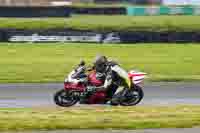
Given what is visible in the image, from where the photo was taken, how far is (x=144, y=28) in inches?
1172

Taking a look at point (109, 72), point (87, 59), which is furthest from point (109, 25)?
point (109, 72)

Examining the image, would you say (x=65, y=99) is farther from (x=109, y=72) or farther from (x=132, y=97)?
(x=132, y=97)

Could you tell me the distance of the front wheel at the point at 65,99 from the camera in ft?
47.3

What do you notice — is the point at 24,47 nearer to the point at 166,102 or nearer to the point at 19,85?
the point at 19,85

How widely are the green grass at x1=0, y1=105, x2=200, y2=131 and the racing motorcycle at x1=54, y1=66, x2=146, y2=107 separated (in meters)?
2.05

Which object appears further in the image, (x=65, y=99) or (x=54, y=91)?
(x=54, y=91)

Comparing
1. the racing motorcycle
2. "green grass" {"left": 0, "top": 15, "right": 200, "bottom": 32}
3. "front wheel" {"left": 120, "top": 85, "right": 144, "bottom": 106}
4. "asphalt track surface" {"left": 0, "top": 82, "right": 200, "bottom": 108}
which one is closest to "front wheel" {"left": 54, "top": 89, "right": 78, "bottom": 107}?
the racing motorcycle

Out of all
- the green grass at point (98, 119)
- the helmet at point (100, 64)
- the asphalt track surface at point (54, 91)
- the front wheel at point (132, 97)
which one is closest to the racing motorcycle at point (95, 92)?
the front wheel at point (132, 97)

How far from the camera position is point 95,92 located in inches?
567

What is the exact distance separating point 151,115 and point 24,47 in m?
18.1

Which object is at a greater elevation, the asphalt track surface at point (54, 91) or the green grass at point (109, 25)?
the asphalt track surface at point (54, 91)

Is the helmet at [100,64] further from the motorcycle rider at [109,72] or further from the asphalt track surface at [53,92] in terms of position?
the asphalt track surface at [53,92]

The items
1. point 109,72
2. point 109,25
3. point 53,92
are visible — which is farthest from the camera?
point 109,25

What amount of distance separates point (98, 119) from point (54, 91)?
6746mm
